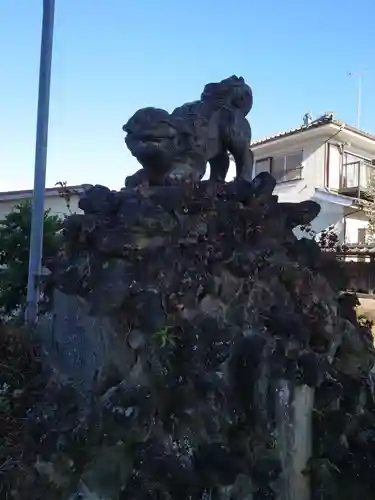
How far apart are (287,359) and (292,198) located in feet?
47.4

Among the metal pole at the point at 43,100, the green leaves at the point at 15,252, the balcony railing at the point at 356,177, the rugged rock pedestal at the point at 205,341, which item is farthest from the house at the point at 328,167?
the rugged rock pedestal at the point at 205,341

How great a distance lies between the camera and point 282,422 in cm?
232

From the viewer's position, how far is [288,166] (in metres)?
16.6

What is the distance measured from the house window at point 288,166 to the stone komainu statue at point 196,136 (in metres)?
13.8

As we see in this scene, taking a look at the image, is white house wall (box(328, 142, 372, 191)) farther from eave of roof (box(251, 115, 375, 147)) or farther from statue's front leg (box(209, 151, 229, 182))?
statue's front leg (box(209, 151, 229, 182))

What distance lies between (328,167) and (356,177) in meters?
1.05

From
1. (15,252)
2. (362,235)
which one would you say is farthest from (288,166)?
(15,252)

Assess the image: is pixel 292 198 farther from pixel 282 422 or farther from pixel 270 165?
pixel 282 422

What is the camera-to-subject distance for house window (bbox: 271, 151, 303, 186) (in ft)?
53.6

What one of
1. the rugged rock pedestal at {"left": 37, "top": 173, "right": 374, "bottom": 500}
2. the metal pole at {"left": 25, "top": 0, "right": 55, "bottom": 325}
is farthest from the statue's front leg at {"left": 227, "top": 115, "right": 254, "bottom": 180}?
the metal pole at {"left": 25, "top": 0, "right": 55, "bottom": 325}

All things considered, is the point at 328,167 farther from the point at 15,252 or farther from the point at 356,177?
the point at 15,252

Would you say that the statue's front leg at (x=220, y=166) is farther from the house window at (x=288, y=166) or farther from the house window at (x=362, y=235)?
the house window at (x=288, y=166)

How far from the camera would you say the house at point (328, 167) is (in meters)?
15.3

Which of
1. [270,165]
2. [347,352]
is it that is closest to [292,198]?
[270,165]
